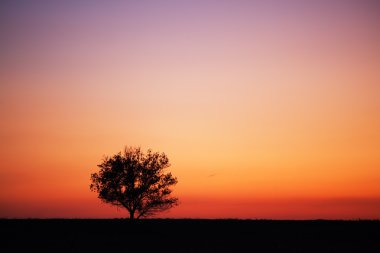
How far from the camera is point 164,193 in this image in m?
67.6
